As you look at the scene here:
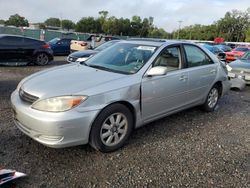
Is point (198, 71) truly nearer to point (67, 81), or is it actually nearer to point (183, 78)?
point (183, 78)

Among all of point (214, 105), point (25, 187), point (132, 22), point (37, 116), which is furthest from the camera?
point (132, 22)

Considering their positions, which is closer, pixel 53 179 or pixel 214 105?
pixel 53 179

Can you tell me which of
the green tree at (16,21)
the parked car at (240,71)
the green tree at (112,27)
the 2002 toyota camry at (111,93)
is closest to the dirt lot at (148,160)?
the 2002 toyota camry at (111,93)

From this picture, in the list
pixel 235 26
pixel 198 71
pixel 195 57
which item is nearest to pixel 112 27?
pixel 235 26

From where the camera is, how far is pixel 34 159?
11.3 feet

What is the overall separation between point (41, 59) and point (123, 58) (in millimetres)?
9179

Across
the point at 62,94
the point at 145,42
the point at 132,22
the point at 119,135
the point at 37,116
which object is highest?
the point at 132,22

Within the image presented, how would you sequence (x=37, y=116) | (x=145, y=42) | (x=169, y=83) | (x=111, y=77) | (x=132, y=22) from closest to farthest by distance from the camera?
(x=37, y=116), (x=111, y=77), (x=169, y=83), (x=145, y=42), (x=132, y=22)

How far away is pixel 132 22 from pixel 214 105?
280ft

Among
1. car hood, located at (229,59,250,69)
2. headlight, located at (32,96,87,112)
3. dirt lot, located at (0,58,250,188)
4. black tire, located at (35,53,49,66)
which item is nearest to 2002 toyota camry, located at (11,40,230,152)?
headlight, located at (32,96,87,112)

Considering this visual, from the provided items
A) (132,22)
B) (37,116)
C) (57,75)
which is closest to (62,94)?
(37,116)

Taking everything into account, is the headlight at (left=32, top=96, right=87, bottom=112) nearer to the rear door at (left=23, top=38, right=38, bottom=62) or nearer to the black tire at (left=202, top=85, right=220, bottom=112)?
the black tire at (left=202, top=85, right=220, bottom=112)

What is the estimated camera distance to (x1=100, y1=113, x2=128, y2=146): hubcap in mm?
3590

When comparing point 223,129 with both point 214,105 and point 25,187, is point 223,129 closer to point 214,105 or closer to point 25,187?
point 214,105
